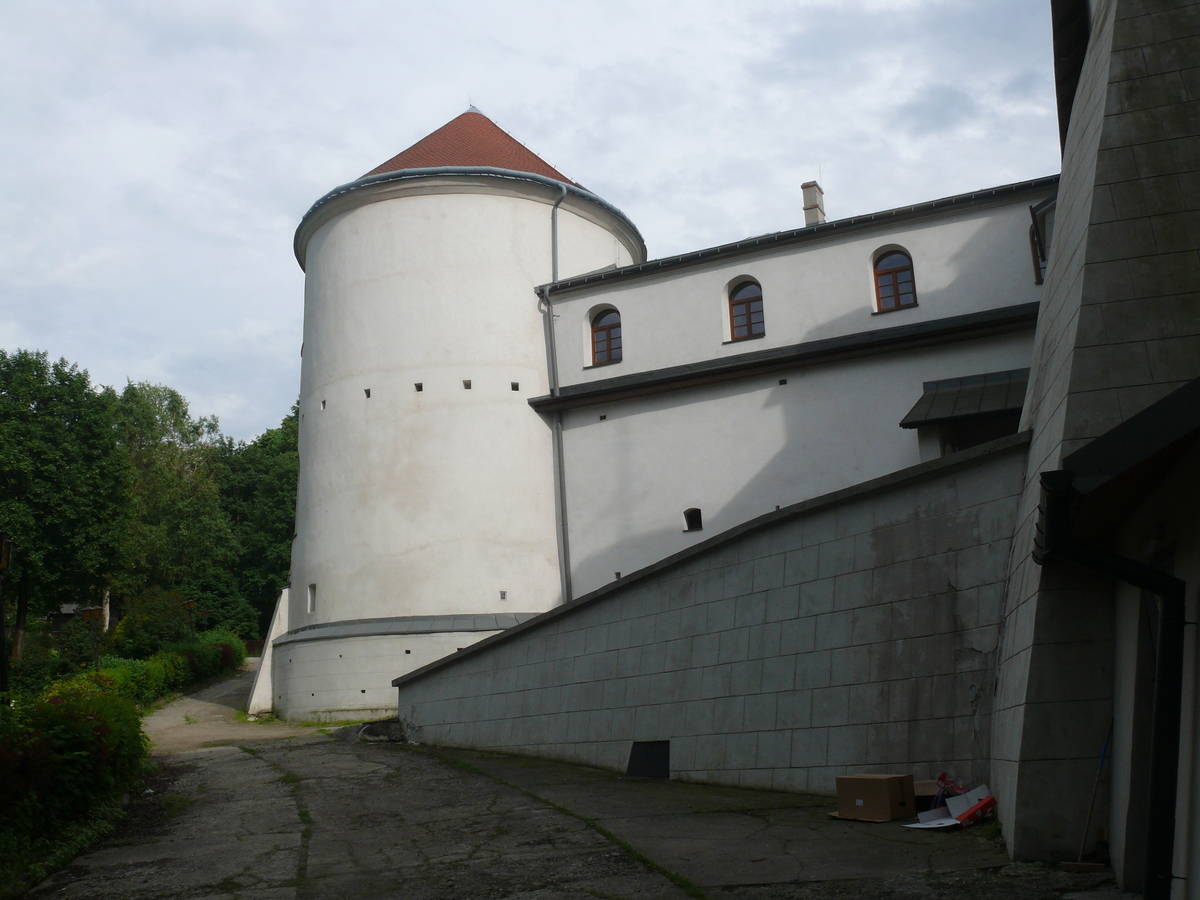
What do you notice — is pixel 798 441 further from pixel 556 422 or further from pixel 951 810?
pixel 951 810

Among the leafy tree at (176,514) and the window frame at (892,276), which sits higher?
the window frame at (892,276)

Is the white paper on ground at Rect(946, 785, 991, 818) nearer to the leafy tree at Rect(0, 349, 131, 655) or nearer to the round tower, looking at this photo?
the round tower

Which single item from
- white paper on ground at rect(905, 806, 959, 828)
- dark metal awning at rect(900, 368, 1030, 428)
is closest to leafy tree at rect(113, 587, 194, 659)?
dark metal awning at rect(900, 368, 1030, 428)

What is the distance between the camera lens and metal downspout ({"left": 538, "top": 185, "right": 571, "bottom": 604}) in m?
21.7

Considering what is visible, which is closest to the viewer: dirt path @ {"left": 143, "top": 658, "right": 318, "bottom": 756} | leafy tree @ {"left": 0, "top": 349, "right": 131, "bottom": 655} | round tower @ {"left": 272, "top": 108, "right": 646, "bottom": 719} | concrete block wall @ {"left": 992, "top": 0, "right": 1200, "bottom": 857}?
concrete block wall @ {"left": 992, "top": 0, "right": 1200, "bottom": 857}

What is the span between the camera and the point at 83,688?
57.3ft

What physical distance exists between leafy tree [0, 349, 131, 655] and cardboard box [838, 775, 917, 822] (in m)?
28.0

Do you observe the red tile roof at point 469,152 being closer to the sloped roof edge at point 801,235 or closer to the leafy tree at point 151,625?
the sloped roof edge at point 801,235

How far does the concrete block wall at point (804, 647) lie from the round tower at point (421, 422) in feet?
21.9

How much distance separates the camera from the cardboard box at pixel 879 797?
27.0 feet

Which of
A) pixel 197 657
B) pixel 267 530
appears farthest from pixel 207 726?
pixel 267 530

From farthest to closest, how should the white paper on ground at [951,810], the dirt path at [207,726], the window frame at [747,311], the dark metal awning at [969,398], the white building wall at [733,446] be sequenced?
the window frame at [747,311] → the white building wall at [733,446] → the dirt path at [207,726] → the dark metal awning at [969,398] → the white paper on ground at [951,810]

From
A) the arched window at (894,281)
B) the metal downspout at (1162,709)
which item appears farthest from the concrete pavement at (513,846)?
the arched window at (894,281)

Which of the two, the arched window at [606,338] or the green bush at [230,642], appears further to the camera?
the green bush at [230,642]
